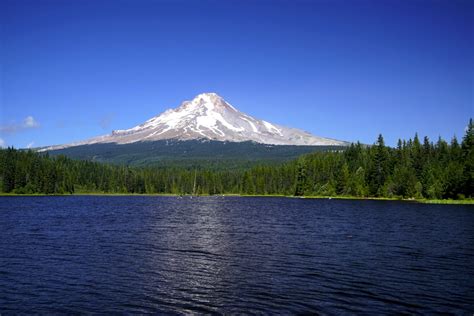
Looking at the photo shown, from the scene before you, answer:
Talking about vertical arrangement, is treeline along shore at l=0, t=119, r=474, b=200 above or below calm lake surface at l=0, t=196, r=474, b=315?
above

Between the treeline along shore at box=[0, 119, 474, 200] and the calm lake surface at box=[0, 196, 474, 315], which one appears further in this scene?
the treeline along shore at box=[0, 119, 474, 200]

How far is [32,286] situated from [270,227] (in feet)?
131

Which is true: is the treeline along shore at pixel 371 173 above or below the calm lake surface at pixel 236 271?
above

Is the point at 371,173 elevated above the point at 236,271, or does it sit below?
above

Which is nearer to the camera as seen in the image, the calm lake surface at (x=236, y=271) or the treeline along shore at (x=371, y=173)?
the calm lake surface at (x=236, y=271)

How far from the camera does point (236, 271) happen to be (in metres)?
32.6

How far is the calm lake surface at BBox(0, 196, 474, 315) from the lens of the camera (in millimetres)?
24266

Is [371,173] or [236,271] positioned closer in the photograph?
[236,271]

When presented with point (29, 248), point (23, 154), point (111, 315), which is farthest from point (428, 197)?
point (23, 154)

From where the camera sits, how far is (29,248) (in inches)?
1652

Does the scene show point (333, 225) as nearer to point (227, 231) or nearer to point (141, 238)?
point (227, 231)

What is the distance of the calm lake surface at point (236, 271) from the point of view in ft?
79.6

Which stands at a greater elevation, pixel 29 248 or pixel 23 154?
pixel 23 154

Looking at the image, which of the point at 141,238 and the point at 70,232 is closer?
the point at 141,238
